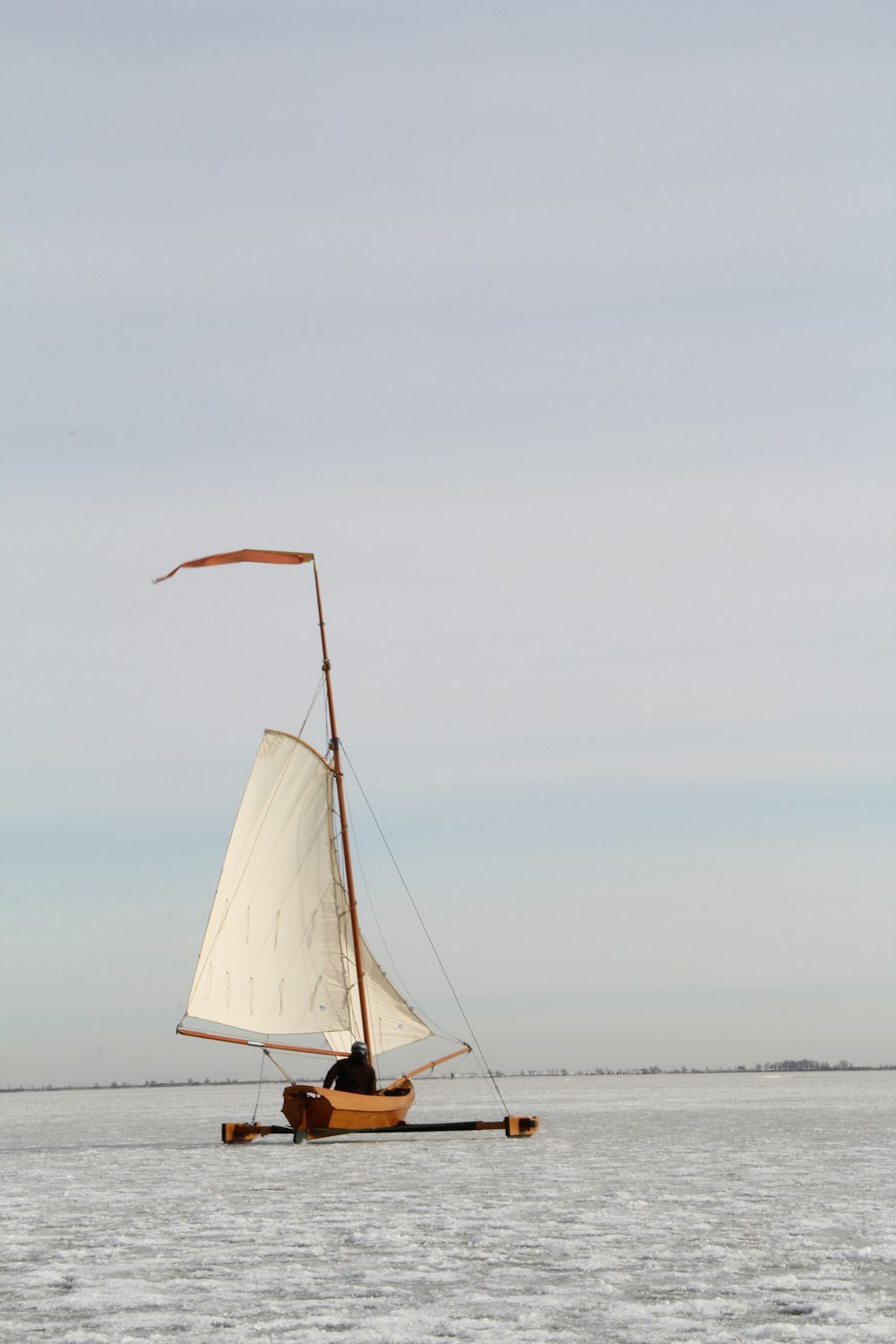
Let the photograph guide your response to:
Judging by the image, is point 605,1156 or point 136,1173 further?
point 605,1156

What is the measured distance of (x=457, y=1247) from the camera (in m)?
17.1

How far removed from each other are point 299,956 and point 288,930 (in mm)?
821

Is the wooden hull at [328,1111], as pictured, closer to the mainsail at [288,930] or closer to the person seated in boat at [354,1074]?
the person seated in boat at [354,1074]

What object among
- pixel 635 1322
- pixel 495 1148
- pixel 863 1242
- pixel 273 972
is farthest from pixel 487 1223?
pixel 273 972

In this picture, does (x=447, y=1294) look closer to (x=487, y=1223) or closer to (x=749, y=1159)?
(x=487, y=1223)

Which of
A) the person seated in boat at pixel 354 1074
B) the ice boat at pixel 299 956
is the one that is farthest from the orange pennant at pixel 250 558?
the person seated in boat at pixel 354 1074

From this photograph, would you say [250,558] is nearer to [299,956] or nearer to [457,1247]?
[299,956]

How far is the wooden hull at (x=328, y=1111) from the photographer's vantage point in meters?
34.8

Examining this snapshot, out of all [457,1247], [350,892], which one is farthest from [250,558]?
[457,1247]

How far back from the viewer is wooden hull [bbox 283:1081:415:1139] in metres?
34.8

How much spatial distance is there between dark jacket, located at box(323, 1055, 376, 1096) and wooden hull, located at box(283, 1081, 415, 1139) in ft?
1.27

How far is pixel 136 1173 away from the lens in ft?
96.3

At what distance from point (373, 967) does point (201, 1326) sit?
93.5 ft

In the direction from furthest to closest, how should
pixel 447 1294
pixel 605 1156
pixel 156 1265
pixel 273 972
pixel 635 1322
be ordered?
pixel 273 972
pixel 605 1156
pixel 156 1265
pixel 447 1294
pixel 635 1322
